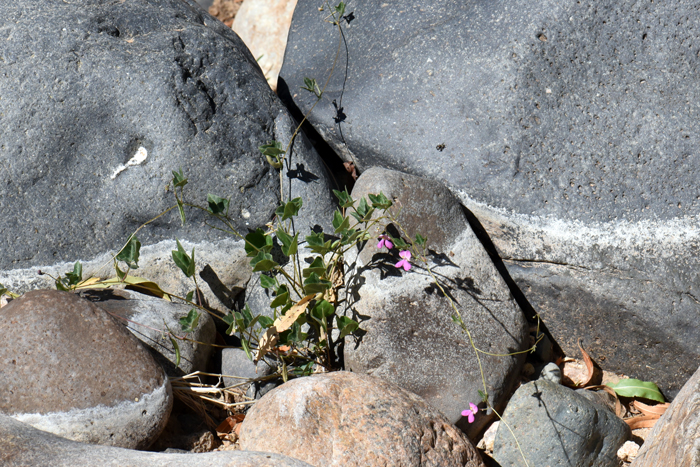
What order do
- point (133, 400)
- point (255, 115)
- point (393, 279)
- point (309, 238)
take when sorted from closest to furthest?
point (133, 400) < point (309, 238) < point (393, 279) < point (255, 115)

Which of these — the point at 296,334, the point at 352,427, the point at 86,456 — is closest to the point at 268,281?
the point at 296,334

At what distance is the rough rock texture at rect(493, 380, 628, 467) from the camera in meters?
2.22

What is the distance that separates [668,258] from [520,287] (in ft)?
2.01

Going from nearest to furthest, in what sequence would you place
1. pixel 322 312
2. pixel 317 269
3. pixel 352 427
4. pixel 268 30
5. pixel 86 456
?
pixel 86 456
pixel 352 427
pixel 317 269
pixel 322 312
pixel 268 30

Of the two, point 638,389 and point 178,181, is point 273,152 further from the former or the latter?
point 638,389

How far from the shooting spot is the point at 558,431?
2230 millimetres

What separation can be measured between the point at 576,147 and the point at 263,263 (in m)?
1.44

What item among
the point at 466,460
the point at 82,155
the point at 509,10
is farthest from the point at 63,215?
the point at 509,10

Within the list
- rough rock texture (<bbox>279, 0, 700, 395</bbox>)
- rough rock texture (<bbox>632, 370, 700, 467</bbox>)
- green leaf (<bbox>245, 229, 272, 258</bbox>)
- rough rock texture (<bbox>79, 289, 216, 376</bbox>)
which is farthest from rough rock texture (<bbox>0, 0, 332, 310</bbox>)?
rough rock texture (<bbox>632, 370, 700, 467</bbox>)

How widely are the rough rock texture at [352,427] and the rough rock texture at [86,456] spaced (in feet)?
0.90

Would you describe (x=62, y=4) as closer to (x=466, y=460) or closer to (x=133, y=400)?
(x=133, y=400)

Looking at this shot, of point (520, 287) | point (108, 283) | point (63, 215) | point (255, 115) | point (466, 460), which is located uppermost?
point (255, 115)

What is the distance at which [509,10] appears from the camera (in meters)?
2.51

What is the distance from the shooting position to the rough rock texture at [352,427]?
75.1 inches
